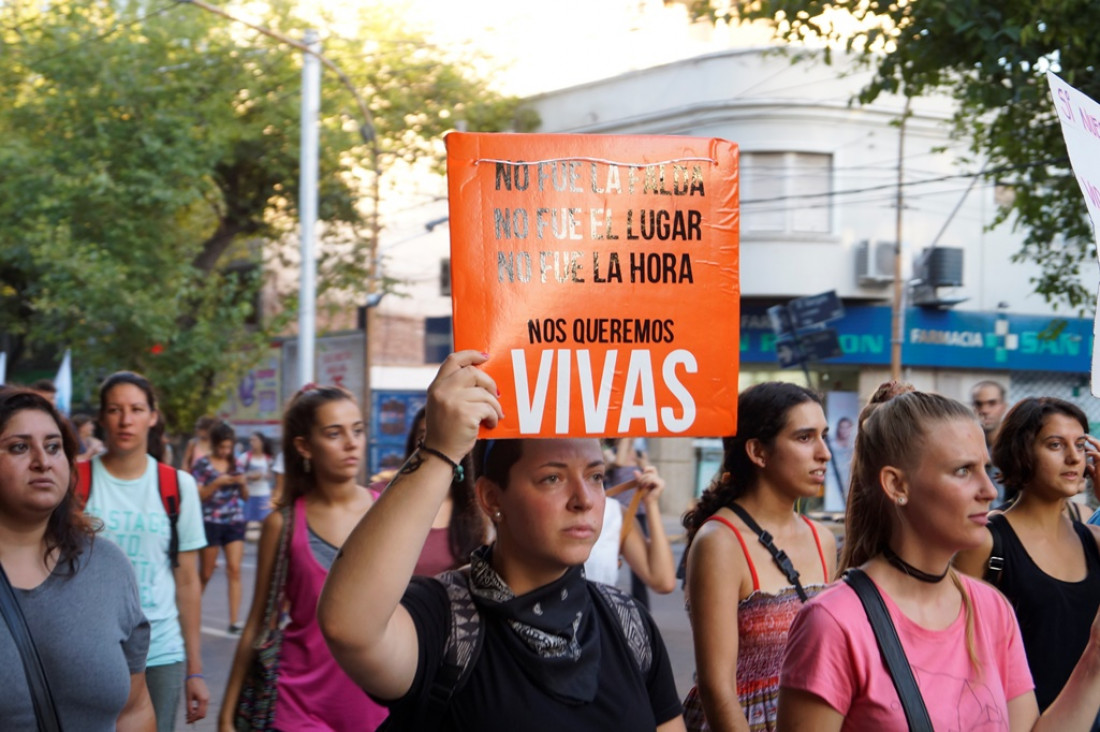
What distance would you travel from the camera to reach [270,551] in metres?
4.89

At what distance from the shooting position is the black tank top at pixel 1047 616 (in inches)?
168

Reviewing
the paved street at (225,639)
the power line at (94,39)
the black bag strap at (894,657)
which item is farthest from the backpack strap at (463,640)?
the power line at (94,39)

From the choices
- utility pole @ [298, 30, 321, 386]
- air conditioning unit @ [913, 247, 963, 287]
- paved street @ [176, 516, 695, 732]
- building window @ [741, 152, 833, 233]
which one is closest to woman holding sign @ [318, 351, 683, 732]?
paved street @ [176, 516, 695, 732]

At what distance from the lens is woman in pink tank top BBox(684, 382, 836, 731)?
374 cm

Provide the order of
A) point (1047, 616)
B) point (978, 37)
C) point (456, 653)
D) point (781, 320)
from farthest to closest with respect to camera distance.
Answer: point (781, 320)
point (978, 37)
point (1047, 616)
point (456, 653)

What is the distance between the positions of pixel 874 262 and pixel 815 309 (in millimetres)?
3833

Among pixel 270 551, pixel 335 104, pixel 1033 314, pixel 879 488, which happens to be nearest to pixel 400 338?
pixel 335 104

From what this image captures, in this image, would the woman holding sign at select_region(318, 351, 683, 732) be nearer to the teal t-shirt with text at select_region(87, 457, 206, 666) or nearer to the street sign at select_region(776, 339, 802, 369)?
the teal t-shirt with text at select_region(87, 457, 206, 666)

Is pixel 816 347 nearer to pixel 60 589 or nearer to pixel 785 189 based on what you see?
pixel 785 189

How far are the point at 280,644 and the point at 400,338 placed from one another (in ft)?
86.9

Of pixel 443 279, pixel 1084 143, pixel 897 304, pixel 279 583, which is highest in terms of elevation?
pixel 443 279

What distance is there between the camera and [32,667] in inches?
131

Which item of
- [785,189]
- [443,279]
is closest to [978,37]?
[785,189]

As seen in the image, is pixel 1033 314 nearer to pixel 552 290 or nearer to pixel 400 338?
pixel 400 338
